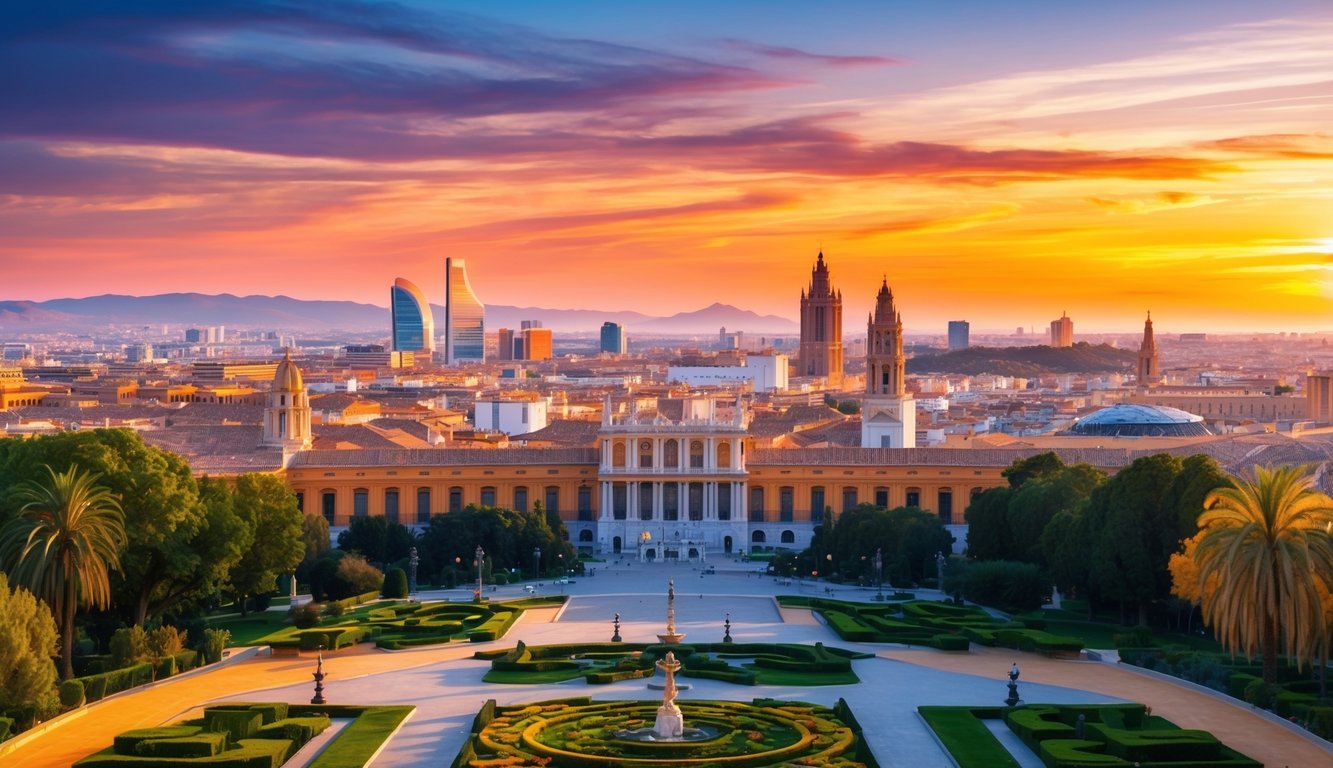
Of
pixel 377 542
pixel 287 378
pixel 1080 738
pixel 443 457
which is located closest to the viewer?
pixel 1080 738

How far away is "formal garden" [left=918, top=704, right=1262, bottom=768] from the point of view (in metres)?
36.4

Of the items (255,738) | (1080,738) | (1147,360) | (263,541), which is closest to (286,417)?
(263,541)

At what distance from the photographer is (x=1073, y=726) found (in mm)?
39844

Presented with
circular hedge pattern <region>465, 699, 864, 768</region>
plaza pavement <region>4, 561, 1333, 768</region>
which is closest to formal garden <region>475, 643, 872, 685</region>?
plaza pavement <region>4, 561, 1333, 768</region>

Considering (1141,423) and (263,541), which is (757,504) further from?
(263,541)

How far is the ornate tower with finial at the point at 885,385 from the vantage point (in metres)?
97.4

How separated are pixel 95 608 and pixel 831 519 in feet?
116

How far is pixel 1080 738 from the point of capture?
38.6 m

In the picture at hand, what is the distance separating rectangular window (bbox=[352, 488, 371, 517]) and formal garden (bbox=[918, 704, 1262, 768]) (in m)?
49.3

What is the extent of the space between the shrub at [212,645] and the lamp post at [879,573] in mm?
22965

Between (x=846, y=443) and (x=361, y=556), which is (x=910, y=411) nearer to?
(x=846, y=443)

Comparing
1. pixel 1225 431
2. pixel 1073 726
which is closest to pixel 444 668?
pixel 1073 726

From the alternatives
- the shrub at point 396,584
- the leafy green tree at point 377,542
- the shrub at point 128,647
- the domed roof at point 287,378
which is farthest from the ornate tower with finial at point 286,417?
the shrub at point 128,647

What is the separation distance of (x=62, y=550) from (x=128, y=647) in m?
2.92
